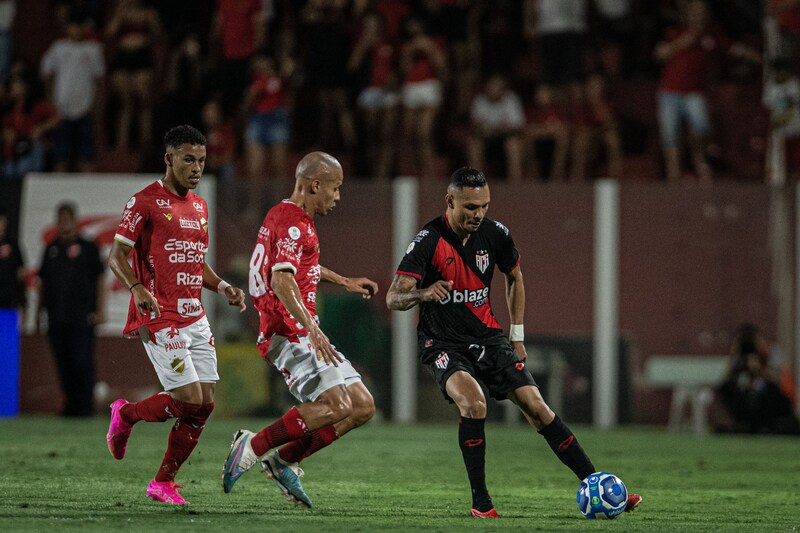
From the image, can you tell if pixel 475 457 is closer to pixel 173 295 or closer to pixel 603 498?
pixel 603 498

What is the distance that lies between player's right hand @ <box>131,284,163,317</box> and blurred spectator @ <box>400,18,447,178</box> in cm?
1142

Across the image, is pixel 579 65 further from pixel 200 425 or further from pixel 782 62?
pixel 200 425

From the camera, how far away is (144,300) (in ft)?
26.1

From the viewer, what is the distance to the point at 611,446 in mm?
14469

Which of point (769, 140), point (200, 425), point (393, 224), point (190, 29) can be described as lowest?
point (200, 425)

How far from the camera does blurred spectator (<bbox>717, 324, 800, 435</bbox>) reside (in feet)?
55.4

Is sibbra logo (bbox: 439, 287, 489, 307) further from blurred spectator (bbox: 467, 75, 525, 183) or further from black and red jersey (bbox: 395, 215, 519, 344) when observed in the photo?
blurred spectator (bbox: 467, 75, 525, 183)

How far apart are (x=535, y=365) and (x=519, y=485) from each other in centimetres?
789

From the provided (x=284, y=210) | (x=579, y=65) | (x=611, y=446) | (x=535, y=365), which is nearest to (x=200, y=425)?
(x=284, y=210)

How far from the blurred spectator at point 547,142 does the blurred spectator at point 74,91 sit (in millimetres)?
6268

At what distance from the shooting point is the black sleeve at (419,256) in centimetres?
825

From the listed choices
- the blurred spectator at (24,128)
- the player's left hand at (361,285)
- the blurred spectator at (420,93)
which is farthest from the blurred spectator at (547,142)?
the player's left hand at (361,285)

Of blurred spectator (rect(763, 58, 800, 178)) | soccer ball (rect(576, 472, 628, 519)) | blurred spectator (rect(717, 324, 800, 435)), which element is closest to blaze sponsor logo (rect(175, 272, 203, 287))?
soccer ball (rect(576, 472, 628, 519))

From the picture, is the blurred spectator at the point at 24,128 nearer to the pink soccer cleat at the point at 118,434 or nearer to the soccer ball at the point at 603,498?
the pink soccer cleat at the point at 118,434
